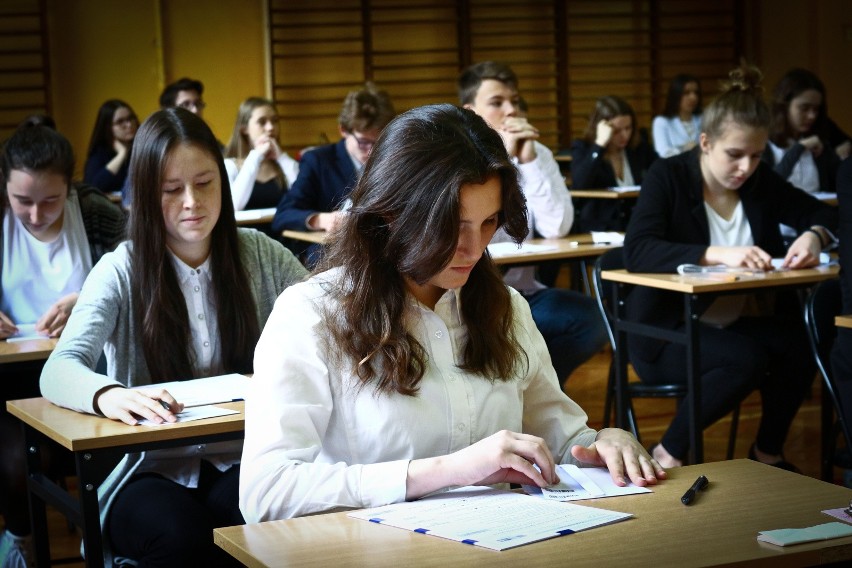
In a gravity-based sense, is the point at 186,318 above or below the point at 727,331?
above

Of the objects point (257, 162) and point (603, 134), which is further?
point (603, 134)

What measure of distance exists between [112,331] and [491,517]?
1.32 metres

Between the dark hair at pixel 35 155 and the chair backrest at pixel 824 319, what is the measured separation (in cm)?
212

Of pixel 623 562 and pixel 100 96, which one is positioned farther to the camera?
pixel 100 96

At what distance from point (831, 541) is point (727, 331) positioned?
2.42 metres

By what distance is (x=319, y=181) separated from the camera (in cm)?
511

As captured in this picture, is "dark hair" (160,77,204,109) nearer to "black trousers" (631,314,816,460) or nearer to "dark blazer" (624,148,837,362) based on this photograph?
"dark blazer" (624,148,837,362)

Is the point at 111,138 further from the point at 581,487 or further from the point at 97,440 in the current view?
the point at 581,487

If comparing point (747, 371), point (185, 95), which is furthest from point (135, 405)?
point (185, 95)

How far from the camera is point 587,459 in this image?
1672 mm

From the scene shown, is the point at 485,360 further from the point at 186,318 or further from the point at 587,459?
the point at 186,318

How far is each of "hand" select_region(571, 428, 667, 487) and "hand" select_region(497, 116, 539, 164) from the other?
3023mm

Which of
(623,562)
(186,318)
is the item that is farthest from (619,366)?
(623,562)

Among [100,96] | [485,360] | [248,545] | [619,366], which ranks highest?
[100,96]
